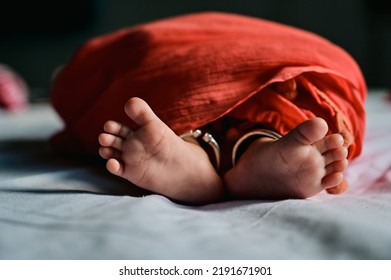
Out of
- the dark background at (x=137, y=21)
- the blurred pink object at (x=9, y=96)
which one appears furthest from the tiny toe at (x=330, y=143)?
the dark background at (x=137, y=21)

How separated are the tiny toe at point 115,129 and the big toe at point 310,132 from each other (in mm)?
188

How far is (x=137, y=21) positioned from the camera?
8.10ft

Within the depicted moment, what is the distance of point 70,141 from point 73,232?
1.48ft

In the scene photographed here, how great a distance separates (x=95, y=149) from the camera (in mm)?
760

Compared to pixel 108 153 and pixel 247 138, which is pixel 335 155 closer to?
pixel 247 138

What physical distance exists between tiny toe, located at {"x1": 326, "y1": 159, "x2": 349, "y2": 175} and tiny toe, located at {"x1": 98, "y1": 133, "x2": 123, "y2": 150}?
0.24m

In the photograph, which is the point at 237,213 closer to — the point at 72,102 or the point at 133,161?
the point at 133,161

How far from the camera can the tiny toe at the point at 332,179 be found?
21.4 inches

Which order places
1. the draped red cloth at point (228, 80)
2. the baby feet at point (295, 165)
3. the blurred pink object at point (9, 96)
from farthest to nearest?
the blurred pink object at point (9, 96), the draped red cloth at point (228, 80), the baby feet at point (295, 165)

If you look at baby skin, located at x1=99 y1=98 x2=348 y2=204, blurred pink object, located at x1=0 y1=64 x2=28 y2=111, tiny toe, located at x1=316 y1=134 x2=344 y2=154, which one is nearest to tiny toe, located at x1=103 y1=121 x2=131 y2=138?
baby skin, located at x1=99 y1=98 x2=348 y2=204

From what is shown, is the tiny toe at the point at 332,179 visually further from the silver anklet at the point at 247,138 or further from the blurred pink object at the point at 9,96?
the blurred pink object at the point at 9,96

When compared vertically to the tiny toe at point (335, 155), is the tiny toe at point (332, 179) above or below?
below

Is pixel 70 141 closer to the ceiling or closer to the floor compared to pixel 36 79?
closer to the ceiling
